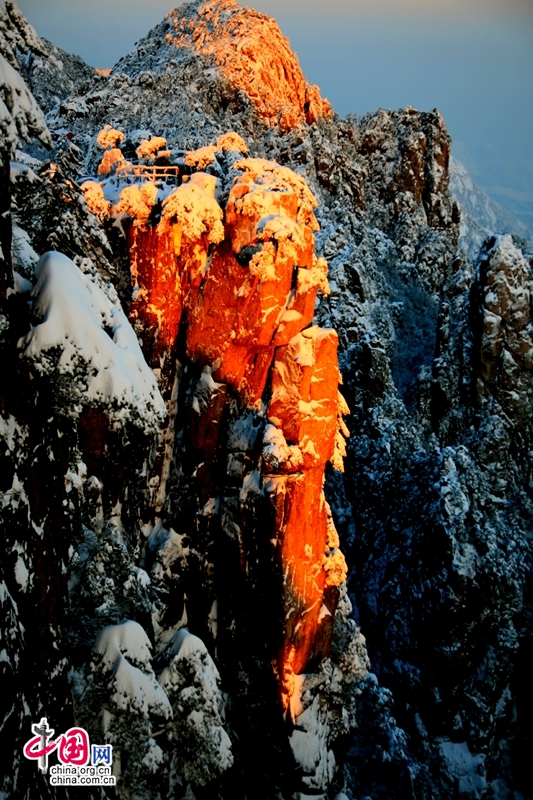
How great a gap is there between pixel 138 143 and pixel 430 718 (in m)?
28.2

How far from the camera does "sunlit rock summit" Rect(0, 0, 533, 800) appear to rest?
749 centimetres

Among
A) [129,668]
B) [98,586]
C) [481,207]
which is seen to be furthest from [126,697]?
[481,207]

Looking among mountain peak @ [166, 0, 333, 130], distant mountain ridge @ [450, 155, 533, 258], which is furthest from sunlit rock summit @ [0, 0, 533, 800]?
distant mountain ridge @ [450, 155, 533, 258]

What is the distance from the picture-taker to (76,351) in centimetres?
700

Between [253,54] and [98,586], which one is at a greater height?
[253,54]

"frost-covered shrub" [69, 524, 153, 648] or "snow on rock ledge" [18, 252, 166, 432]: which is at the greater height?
"snow on rock ledge" [18, 252, 166, 432]

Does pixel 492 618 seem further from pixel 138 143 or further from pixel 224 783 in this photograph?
pixel 138 143

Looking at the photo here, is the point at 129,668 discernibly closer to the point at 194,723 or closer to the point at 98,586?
the point at 98,586

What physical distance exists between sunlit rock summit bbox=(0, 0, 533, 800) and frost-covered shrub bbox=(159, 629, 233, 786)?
7 cm

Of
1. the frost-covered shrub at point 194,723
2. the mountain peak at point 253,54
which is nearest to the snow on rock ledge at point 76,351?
the frost-covered shrub at point 194,723

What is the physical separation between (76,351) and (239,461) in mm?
11418

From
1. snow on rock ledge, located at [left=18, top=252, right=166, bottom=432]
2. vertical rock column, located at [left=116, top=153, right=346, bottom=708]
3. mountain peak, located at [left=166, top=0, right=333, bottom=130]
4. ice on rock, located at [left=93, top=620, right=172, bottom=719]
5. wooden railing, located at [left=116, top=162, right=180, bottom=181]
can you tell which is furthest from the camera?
mountain peak, located at [left=166, top=0, right=333, bottom=130]

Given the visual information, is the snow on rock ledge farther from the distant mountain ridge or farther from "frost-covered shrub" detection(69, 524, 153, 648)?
the distant mountain ridge

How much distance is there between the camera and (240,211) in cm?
1761
